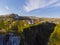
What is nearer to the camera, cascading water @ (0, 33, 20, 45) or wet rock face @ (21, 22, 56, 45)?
cascading water @ (0, 33, 20, 45)

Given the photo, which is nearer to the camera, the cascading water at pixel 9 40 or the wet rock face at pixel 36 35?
the cascading water at pixel 9 40

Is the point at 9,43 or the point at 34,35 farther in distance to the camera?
the point at 34,35

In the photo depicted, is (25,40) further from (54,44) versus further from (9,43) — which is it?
(54,44)

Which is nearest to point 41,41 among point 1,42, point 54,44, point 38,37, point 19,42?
point 38,37

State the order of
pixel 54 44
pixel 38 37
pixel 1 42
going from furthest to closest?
pixel 38 37 < pixel 1 42 < pixel 54 44

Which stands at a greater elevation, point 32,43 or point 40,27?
point 40,27

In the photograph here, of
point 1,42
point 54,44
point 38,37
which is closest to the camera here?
point 54,44

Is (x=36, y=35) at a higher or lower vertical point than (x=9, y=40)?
higher

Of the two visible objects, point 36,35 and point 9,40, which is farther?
point 36,35
